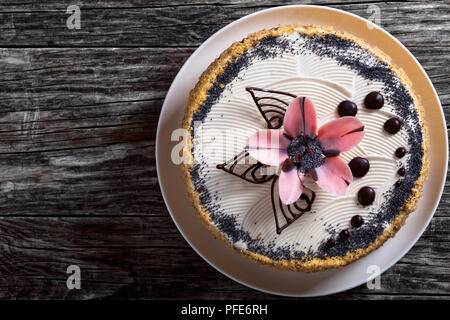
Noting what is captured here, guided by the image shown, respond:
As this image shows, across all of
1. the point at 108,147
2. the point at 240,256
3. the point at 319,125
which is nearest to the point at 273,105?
the point at 319,125

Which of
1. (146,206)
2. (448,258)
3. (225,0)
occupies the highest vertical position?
(225,0)

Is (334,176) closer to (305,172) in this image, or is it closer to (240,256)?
(305,172)

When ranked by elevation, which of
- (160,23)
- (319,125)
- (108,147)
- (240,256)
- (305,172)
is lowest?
(240,256)

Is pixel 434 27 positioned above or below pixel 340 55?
above

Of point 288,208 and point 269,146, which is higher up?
point 269,146

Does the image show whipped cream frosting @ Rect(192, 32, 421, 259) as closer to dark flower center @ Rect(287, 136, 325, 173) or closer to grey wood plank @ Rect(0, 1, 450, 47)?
dark flower center @ Rect(287, 136, 325, 173)

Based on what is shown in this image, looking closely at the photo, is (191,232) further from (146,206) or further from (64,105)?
(64,105)

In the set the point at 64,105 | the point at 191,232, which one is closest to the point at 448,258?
the point at 191,232
